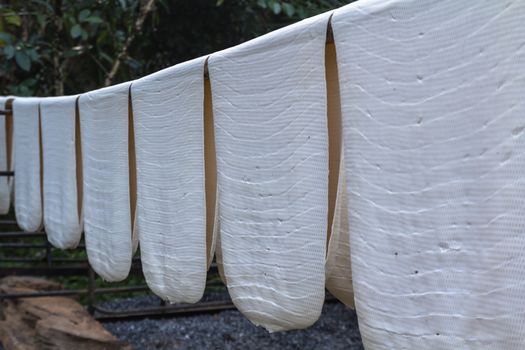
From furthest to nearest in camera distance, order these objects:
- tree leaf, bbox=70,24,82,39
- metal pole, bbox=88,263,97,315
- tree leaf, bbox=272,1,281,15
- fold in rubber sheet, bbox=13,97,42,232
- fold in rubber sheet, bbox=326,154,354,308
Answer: tree leaf, bbox=70,24,82,39, tree leaf, bbox=272,1,281,15, metal pole, bbox=88,263,97,315, fold in rubber sheet, bbox=13,97,42,232, fold in rubber sheet, bbox=326,154,354,308

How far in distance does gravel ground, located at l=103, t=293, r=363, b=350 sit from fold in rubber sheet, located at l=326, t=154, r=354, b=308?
2552mm

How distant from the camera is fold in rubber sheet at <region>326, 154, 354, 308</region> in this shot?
47.8 inches

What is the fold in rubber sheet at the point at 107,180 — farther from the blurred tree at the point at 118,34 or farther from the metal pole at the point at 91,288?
the blurred tree at the point at 118,34

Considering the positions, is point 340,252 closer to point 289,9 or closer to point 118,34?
point 289,9

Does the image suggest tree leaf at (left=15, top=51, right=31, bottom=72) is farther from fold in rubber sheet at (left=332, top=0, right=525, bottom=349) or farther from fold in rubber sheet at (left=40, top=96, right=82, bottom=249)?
fold in rubber sheet at (left=332, top=0, right=525, bottom=349)

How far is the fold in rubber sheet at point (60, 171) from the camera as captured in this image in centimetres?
258

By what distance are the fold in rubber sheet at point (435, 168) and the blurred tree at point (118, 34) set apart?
352 centimetres

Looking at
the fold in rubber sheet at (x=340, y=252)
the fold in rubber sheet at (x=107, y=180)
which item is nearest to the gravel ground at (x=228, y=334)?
the fold in rubber sheet at (x=107, y=180)

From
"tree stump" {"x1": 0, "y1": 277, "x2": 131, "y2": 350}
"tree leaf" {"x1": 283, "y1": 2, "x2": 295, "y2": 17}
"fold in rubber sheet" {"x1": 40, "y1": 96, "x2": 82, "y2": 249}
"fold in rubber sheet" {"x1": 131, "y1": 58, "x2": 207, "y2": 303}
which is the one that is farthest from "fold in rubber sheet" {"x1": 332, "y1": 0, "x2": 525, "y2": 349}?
"tree leaf" {"x1": 283, "y1": 2, "x2": 295, "y2": 17}

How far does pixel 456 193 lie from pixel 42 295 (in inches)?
116

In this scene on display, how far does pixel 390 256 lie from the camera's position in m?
1.03

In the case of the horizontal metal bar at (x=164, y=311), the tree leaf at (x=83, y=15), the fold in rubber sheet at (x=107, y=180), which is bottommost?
the horizontal metal bar at (x=164, y=311)

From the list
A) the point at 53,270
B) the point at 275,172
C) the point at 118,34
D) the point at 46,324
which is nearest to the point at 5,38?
the point at 118,34

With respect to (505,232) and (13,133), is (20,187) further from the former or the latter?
(505,232)
